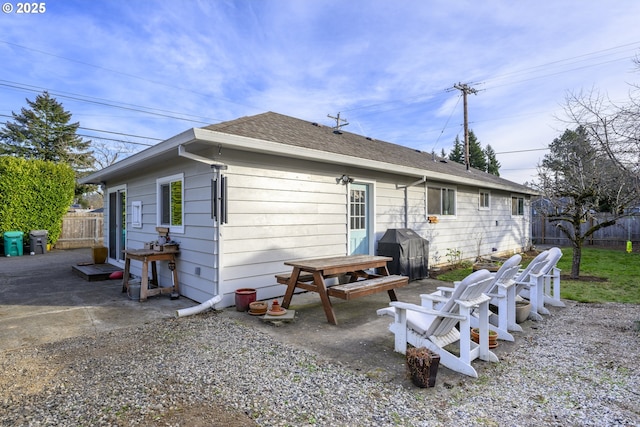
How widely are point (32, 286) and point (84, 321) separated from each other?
3.30m

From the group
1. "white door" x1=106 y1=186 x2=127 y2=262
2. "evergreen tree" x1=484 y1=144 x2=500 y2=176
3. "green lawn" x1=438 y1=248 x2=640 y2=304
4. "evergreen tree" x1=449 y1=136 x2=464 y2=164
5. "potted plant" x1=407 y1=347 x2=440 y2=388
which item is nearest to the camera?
"potted plant" x1=407 y1=347 x2=440 y2=388

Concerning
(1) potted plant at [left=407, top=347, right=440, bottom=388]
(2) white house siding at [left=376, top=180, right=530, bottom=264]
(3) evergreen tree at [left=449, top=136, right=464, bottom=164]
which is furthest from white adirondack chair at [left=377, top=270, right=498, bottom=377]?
(3) evergreen tree at [left=449, top=136, right=464, bottom=164]

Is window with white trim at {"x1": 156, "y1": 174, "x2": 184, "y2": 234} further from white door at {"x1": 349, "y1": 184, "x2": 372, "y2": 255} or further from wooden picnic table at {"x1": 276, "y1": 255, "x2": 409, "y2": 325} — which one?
white door at {"x1": 349, "y1": 184, "x2": 372, "y2": 255}

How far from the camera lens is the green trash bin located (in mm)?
11320

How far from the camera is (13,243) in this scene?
11430mm

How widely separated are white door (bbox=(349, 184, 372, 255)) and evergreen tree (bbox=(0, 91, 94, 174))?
2256cm

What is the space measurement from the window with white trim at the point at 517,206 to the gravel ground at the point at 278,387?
967cm

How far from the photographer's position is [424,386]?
8.27 feet

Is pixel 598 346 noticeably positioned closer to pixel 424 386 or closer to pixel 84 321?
pixel 424 386

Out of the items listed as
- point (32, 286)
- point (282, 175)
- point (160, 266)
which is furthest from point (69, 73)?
point (282, 175)

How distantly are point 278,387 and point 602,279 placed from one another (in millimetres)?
7768

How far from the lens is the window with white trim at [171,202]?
564 centimetres

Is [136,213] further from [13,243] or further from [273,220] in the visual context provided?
[13,243]

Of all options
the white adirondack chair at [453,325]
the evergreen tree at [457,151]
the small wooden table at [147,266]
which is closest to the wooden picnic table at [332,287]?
the white adirondack chair at [453,325]
